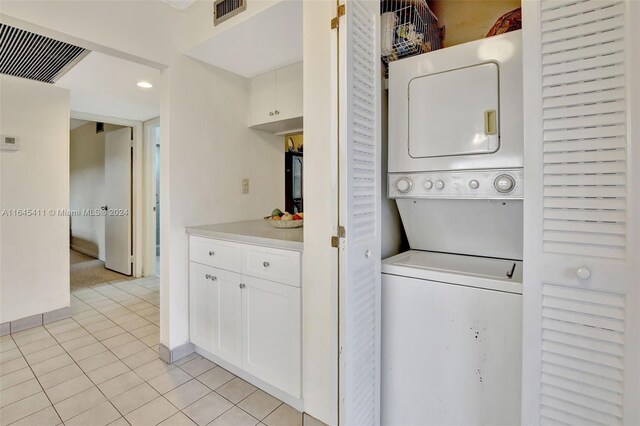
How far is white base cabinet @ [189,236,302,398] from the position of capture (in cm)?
163

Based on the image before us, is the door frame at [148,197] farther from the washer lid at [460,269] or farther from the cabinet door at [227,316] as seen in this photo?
the washer lid at [460,269]

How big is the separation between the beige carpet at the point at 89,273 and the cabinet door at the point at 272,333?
3189 millimetres

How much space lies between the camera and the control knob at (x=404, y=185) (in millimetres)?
1478

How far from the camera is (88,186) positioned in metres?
5.32

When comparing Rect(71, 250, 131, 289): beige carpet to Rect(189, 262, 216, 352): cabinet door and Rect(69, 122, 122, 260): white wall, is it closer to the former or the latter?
Rect(69, 122, 122, 260): white wall

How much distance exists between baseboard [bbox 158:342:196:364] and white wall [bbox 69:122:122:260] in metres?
3.61

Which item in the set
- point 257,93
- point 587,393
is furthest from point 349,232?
point 257,93

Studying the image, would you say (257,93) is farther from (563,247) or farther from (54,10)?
(563,247)

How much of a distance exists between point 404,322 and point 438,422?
41 cm

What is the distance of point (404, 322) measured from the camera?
137cm

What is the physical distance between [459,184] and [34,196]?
3428mm

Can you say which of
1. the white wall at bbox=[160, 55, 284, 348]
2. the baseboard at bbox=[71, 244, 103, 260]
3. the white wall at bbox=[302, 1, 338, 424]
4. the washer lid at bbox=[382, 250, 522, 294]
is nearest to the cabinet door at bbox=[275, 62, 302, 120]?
the white wall at bbox=[160, 55, 284, 348]

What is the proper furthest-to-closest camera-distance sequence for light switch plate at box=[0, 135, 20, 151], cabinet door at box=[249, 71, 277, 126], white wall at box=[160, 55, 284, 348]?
light switch plate at box=[0, 135, 20, 151] → cabinet door at box=[249, 71, 277, 126] → white wall at box=[160, 55, 284, 348]

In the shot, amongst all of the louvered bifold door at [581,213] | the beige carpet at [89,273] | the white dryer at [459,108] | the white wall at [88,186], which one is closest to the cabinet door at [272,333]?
the white dryer at [459,108]
